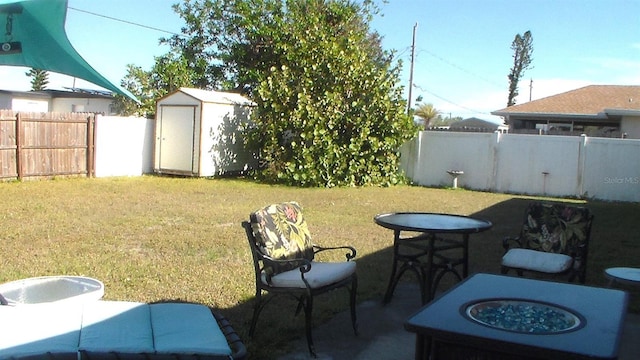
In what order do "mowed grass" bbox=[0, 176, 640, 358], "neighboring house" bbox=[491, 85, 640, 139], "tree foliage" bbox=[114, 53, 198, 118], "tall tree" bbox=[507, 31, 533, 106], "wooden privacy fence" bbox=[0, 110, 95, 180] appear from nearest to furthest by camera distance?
"mowed grass" bbox=[0, 176, 640, 358]
"wooden privacy fence" bbox=[0, 110, 95, 180]
"tree foliage" bbox=[114, 53, 198, 118]
"neighboring house" bbox=[491, 85, 640, 139]
"tall tree" bbox=[507, 31, 533, 106]

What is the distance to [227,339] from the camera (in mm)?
3094

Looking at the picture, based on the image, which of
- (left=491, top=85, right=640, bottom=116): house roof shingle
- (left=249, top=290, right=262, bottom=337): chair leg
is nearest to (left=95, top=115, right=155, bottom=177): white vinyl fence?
(left=249, top=290, right=262, bottom=337): chair leg

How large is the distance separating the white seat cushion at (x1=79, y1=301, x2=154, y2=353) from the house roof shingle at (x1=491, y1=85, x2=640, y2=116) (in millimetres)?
20073

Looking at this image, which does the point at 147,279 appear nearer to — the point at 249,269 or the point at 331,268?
the point at 249,269

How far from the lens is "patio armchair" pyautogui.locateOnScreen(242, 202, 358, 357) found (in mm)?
3941

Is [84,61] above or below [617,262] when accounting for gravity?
above

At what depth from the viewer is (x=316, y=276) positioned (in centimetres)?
402

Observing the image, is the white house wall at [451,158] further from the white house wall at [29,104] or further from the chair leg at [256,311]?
the white house wall at [29,104]

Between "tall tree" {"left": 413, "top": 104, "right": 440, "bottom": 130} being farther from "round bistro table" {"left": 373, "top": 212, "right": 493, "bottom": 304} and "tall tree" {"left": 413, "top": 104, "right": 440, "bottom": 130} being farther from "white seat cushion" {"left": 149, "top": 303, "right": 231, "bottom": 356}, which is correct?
"white seat cushion" {"left": 149, "top": 303, "right": 231, "bottom": 356}

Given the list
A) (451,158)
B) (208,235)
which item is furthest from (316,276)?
(451,158)

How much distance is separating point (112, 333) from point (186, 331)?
1.18 ft

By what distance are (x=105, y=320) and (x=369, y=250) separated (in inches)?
184

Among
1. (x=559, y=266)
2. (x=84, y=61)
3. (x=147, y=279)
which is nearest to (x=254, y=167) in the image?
(x=147, y=279)

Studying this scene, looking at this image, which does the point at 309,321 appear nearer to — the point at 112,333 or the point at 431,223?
the point at 112,333
